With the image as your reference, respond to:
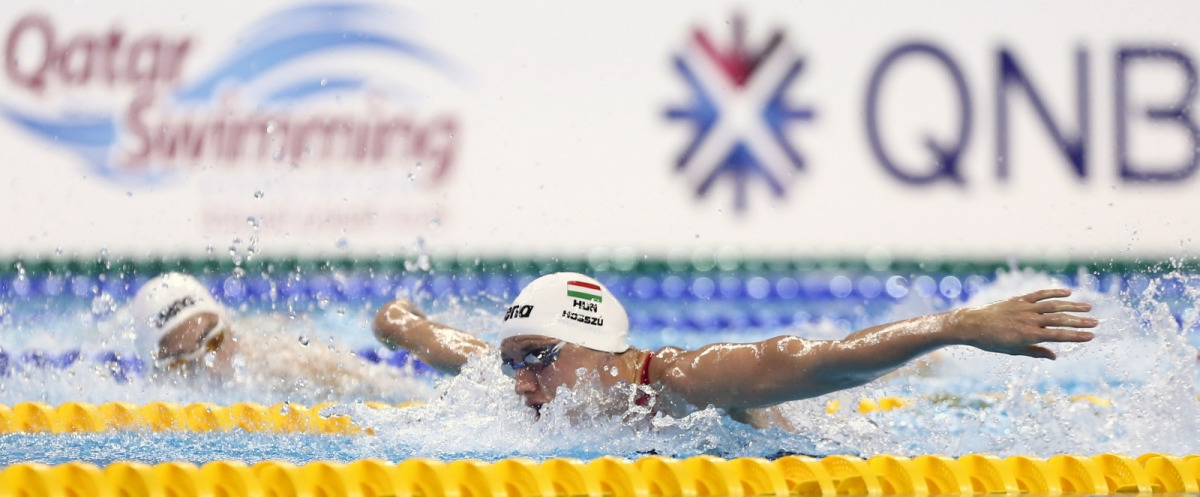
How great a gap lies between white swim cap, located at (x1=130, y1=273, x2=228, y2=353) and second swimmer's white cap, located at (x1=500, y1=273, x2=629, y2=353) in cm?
194

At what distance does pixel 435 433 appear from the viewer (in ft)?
10.5

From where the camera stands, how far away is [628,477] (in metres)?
2.43

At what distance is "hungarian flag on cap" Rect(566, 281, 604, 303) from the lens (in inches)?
117

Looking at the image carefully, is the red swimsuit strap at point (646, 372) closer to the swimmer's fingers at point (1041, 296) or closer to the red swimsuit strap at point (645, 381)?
the red swimsuit strap at point (645, 381)

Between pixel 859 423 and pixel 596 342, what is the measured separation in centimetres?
76

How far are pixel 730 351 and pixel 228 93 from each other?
491cm

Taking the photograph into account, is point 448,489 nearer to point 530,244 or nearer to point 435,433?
point 435,433

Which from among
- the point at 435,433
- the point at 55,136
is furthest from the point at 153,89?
the point at 435,433

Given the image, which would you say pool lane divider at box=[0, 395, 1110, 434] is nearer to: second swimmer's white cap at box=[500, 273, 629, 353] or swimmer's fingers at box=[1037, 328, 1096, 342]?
second swimmer's white cap at box=[500, 273, 629, 353]

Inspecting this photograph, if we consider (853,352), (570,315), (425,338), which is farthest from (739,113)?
(853,352)

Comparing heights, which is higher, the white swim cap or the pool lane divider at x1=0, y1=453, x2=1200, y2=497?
the white swim cap

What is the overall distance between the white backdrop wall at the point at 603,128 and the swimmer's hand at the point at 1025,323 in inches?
169

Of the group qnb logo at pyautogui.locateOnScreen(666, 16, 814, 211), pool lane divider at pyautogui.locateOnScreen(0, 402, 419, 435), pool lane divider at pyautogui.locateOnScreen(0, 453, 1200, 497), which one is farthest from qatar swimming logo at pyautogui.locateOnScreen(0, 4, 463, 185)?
pool lane divider at pyautogui.locateOnScreen(0, 453, 1200, 497)

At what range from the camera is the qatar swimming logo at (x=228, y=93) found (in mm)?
6746
